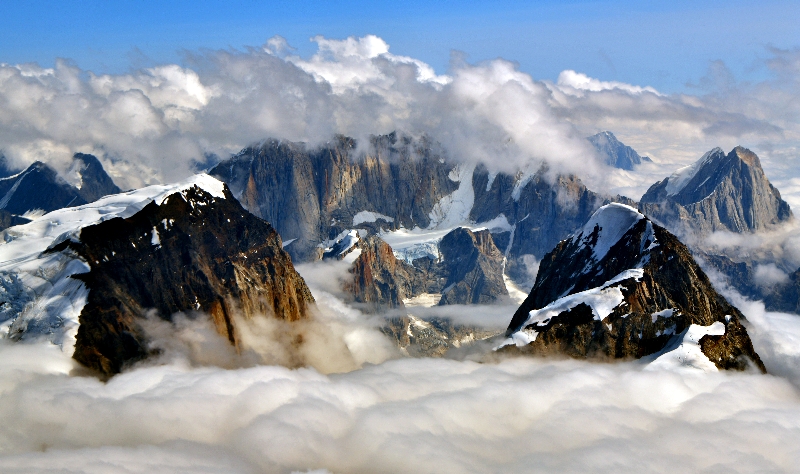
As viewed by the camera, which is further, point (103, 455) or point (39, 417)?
point (39, 417)

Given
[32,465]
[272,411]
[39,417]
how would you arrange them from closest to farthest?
1. [32,465]
2. [39,417]
3. [272,411]

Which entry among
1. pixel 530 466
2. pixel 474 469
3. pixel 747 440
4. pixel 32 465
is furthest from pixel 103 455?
pixel 747 440

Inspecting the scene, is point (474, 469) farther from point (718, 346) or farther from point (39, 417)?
point (39, 417)

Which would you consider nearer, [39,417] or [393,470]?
[393,470]

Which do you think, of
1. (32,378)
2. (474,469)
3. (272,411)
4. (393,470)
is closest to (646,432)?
(474,469)

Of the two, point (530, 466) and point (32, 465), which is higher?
point (32, 465)

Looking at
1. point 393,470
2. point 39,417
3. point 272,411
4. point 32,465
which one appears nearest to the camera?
point 32,465

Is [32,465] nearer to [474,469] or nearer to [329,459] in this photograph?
[329,459]

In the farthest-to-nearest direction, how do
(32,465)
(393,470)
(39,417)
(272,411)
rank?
(272,411) → (39,417) → (393,470) → (32,465)

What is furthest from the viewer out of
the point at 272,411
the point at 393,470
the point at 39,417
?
the point at 272,411
